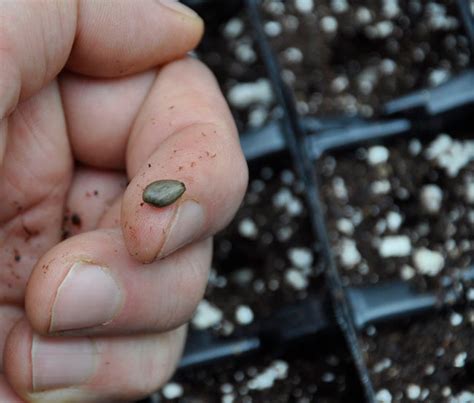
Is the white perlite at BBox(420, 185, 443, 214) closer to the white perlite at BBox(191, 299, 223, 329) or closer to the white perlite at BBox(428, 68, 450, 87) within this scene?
the white perlite at BBox(428, 68, 450, 87)

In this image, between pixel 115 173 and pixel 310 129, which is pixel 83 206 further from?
pixel 310 129

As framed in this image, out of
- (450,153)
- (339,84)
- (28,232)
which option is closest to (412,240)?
(450,153)

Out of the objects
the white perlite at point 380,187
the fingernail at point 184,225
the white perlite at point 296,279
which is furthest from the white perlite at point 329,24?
the fingernail at point 184,225

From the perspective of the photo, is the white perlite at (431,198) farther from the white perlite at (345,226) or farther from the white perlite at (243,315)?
the white perlite at (243,315)

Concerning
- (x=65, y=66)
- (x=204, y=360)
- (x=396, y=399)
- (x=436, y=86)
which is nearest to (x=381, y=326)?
(x=396, y=399)

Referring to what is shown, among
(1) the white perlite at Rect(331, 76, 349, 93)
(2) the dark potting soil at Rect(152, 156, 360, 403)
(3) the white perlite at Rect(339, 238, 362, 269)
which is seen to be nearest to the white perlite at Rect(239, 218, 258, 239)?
(2) the dark potting soil at Rect(152, 156, 360, 403)

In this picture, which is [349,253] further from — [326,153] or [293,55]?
[293,55]
